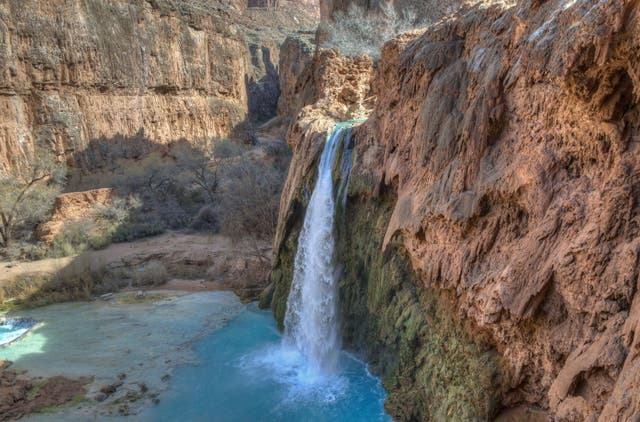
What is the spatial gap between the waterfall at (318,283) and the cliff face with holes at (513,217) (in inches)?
47.4

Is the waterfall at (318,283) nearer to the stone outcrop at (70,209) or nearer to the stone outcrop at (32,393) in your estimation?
the stone outcrop at (32,393)

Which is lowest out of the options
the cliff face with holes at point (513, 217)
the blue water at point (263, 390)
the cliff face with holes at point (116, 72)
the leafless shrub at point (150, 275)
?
the blue water at point (263, 390)

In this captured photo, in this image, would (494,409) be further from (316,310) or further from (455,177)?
(316,310)

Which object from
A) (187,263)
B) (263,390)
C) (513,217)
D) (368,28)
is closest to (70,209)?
(187,263)

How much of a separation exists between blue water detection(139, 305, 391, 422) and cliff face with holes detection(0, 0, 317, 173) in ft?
61.8

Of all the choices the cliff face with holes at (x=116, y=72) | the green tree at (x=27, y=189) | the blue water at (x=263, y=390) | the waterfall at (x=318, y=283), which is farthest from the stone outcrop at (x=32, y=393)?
the cliff face with holes at (x=116, y=72)

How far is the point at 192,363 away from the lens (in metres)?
8.87

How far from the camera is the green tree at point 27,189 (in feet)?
56.8

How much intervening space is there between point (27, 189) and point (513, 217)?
2021 cm

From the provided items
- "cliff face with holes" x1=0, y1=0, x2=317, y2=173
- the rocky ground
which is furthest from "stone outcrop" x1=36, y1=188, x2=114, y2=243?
"cliff face with holes" x1=0, y1=0, x2=317, y2=173

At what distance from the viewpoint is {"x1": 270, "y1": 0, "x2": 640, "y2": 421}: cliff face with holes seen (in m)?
3.12

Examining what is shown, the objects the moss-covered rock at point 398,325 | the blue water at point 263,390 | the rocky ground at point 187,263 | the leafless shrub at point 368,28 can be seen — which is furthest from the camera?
the leafless shrub at point 368,28

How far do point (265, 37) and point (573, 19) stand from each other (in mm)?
51501

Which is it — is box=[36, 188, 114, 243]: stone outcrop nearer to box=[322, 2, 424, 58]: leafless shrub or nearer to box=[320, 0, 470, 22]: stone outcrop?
box=[322, 2, 424, 58]: leafless shrub
